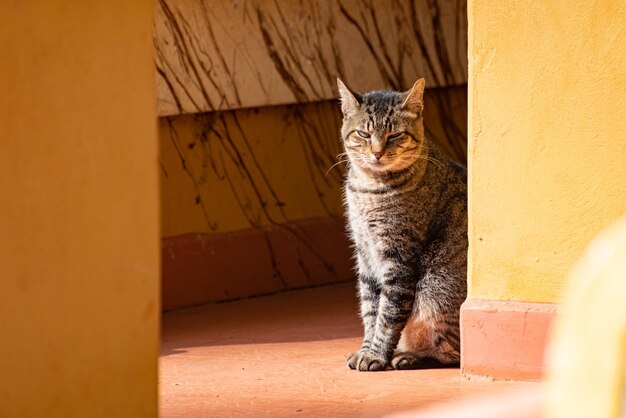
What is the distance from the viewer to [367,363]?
5.54 meters

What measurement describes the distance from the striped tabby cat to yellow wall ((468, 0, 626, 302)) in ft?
1.76

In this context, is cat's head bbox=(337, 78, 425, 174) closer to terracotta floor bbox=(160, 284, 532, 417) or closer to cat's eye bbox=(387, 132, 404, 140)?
cat's eye bbox=(387, 132, 404, 140)

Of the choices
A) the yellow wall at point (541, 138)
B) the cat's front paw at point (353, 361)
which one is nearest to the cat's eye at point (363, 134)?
the yellow wall at point (541, 138)

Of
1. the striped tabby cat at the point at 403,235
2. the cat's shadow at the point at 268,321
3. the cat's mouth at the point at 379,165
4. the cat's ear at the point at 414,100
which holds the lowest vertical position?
the cat's shadow at the point at 268,321

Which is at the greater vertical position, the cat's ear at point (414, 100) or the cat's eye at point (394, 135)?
the cat's ear at point (414, 100)

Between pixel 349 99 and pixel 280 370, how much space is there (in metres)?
1.46

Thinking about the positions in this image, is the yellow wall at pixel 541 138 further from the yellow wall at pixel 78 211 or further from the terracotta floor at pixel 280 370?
the yellow wall at pixel 78 211

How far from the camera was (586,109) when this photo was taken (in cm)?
478

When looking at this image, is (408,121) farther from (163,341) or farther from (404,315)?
(163,341)

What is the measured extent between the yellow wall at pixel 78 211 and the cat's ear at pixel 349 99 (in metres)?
2.45

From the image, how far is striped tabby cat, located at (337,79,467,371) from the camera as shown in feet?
18.4

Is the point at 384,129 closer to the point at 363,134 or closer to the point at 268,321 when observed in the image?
the point at 363,134

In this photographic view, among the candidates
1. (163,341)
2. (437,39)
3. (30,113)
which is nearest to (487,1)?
(30,113)

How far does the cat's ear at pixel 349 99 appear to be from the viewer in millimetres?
5965
